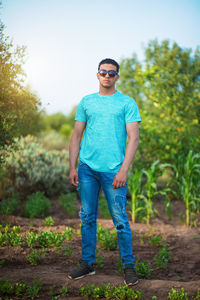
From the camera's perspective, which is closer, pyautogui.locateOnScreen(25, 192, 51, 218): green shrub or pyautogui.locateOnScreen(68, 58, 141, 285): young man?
pyautogui.locateOnScreen(68, 58, 141, 285): young man

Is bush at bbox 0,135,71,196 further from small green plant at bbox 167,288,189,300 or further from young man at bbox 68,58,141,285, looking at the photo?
small green plant at bbox 167,288,189,300

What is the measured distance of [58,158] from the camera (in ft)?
26.1

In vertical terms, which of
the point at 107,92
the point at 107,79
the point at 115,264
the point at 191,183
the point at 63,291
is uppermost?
the point at 107,79

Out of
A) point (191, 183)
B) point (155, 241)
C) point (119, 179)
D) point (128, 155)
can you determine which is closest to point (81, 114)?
point (128, 155)

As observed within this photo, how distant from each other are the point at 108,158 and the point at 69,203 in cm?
384

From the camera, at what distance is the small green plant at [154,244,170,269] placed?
3812mm

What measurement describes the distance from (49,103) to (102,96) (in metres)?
1.98

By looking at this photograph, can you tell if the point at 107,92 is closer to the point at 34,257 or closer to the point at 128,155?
the point at 128,155

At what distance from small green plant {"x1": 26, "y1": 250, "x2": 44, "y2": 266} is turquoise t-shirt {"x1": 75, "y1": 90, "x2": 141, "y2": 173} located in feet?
4.86

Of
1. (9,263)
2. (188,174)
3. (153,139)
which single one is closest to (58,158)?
(153,139)

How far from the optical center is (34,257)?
3707mm

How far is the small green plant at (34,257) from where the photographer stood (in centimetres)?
366

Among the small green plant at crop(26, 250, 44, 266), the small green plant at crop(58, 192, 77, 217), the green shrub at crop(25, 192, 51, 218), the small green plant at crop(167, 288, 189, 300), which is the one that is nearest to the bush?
the small green plant at crop(58, 192, 77, 217)

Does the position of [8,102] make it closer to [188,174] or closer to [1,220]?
[1,220]
